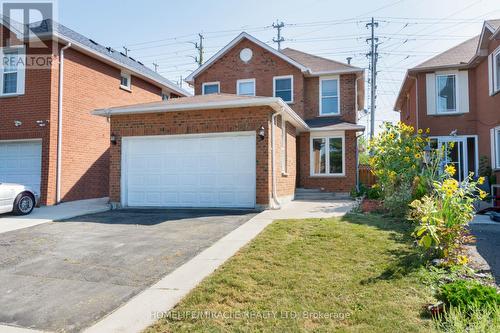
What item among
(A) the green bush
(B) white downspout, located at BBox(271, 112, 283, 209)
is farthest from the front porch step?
(A) the green bush

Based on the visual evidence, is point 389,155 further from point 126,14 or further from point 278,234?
point 126,14

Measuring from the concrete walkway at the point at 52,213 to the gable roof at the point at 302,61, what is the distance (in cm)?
882

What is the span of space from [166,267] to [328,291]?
97.7 inches

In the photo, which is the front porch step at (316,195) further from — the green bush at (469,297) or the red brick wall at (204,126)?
the green bush at (469,297)

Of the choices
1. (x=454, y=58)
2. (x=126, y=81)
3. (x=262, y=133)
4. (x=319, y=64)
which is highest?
(x=319, y=64)

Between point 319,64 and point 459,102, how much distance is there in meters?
6.56

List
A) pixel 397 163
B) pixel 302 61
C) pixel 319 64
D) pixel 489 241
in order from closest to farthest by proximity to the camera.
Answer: pixel 489 241
pixel 397 163
pixel 319 64
pixel 302 61

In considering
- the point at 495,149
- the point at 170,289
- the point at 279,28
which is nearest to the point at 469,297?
the point at 170,289

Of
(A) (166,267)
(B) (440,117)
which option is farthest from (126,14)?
(B) (440,117)

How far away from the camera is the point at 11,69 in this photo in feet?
44.3

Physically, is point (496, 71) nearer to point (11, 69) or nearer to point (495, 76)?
point (495, 76)

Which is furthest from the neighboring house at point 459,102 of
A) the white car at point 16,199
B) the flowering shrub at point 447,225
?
the white car at point 16,199

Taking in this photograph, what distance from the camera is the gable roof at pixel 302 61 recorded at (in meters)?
16.4

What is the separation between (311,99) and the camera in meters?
17.2
